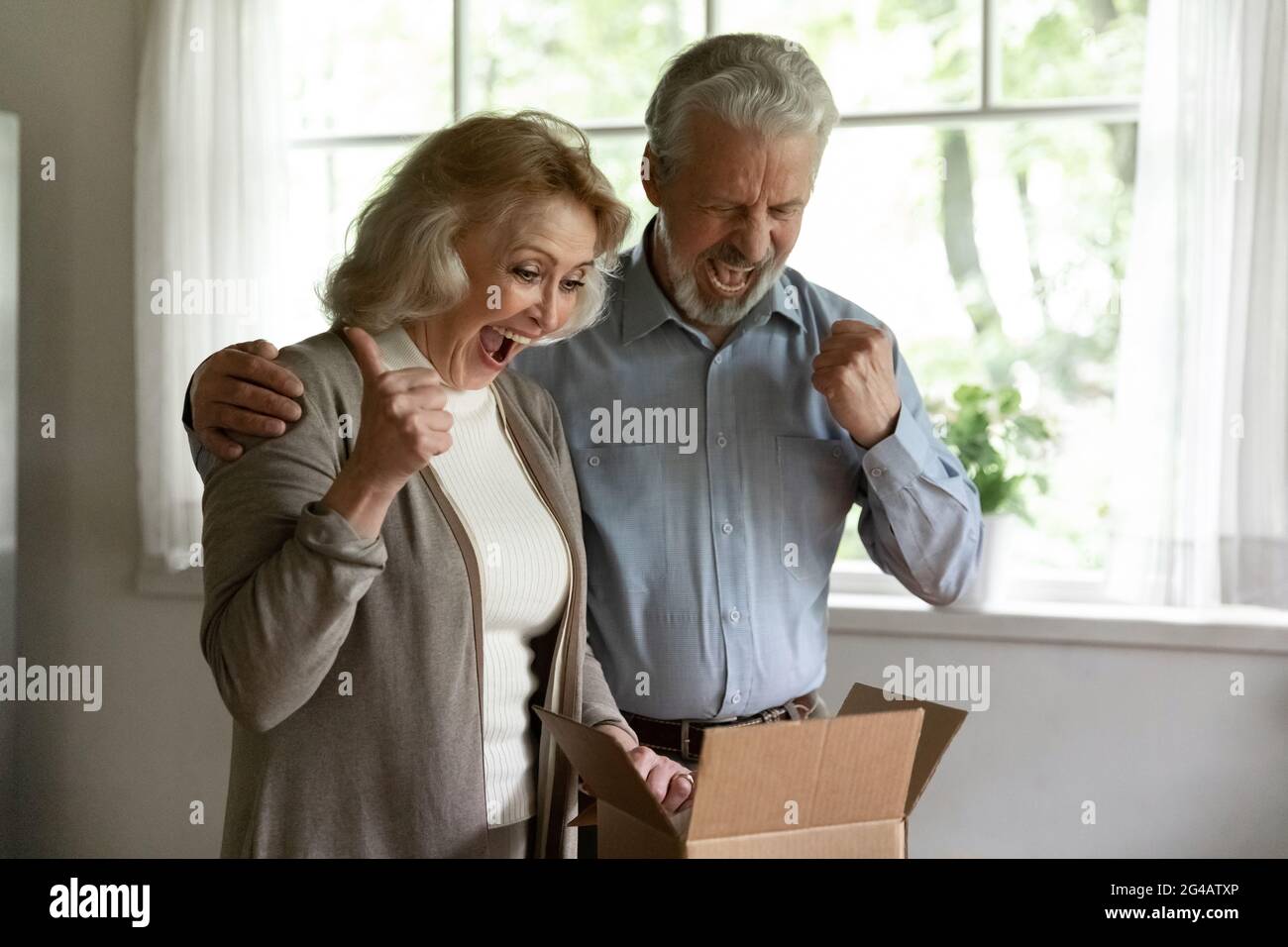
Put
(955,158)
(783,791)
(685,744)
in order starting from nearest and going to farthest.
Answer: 1. (783,791)
2. (685,744)
3. (955,158)

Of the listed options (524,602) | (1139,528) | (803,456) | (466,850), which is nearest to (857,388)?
(803,456)

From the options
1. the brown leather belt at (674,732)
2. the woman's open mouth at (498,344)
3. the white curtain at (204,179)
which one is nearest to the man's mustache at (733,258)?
the woman's open mouth at (498,344)

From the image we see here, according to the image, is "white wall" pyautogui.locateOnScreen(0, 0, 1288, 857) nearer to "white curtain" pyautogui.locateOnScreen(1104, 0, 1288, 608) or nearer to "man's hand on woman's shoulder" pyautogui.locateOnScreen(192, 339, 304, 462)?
"man's hand on woman's shoulder" pyautogui.locateOnScreen(192, 339, 304, 462)

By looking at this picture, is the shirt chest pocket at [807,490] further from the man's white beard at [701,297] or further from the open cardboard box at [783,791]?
the open cardboard box at [783,791]

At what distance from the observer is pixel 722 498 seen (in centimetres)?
185

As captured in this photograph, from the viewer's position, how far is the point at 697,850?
3.61 feet


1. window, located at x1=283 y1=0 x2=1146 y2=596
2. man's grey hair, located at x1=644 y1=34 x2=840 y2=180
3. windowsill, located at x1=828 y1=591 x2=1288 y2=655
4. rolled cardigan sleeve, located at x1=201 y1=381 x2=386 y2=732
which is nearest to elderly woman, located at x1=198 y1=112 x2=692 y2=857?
rolled cardigan sleeve, located at x1=201 y1=381 x2=386 y2=732

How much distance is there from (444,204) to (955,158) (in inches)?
85.2

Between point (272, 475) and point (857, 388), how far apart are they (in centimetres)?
82

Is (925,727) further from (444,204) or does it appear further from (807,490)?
(444,204)

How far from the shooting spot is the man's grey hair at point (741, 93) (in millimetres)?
1759

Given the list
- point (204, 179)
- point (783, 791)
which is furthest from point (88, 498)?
point (783, 791)

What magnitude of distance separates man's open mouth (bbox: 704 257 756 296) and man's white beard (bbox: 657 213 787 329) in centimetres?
1

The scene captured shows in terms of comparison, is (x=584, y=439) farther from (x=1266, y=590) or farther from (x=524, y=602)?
(x=1266, y=590)
